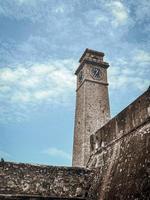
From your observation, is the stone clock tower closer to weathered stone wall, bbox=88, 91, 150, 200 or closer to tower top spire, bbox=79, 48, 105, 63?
tower top spire, bbox=79, 48, 105, 63

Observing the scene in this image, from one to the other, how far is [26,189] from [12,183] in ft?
1.62

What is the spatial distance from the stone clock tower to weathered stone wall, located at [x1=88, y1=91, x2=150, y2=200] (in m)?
14.3

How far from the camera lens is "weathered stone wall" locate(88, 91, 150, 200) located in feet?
18.6

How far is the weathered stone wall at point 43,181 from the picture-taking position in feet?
26.2

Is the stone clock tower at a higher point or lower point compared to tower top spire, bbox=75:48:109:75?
lower

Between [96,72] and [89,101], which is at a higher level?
[96,72]

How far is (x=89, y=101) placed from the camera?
25750 mm

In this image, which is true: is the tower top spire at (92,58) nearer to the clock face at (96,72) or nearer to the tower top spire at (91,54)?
the tower top spire at (91,54)

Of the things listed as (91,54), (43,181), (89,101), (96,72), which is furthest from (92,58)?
(43,181)

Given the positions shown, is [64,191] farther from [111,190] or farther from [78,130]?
[78,130]

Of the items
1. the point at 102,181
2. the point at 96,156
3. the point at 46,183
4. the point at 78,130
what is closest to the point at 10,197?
the point at 46,183

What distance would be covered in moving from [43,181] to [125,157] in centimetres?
318

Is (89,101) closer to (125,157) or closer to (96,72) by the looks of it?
(96,72)

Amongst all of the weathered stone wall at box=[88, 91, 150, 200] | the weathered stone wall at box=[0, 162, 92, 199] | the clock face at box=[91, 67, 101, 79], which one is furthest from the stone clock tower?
the weathered stone wall at box=[88, 91, 150, 200]
